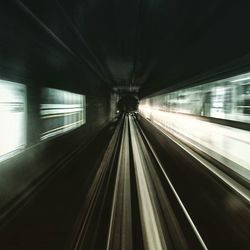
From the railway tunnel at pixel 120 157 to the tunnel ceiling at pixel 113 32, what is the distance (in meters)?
0.04

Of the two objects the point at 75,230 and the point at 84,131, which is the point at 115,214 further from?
the point at 84,131

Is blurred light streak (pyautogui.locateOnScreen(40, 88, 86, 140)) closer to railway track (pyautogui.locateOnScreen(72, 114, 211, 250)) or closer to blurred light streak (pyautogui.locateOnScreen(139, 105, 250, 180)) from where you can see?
railway track (pyautogui.locateOnScreen(72, 114, 211, 250))

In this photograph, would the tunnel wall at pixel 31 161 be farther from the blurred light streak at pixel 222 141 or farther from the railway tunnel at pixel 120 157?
the blurred light streak at pixel 222 141

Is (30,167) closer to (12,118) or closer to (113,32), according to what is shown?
(12,118)

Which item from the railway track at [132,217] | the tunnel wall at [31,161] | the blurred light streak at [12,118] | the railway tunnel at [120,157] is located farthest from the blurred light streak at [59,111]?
the railway track at [132,217]

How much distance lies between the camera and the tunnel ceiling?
6.79 meters

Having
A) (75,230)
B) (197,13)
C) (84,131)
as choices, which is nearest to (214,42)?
(197,13)

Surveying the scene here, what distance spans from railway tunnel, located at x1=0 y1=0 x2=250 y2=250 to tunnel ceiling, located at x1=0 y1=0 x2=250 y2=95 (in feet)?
0.12

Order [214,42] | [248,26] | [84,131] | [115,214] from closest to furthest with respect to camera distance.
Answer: [115,214], [248,26], [214,42], [84,131]

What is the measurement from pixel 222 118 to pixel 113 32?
4.00 meters

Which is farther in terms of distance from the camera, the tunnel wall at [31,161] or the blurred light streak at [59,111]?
the blurred light streak at [59,111]

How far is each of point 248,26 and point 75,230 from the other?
4.92m

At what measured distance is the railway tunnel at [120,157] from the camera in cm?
557

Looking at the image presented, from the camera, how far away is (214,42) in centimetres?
956
